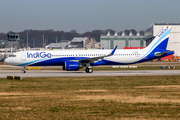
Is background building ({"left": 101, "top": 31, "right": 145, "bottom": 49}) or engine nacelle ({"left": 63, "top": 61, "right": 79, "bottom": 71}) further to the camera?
background building ({"left": 101, "top": 31, "right": 145, "bottom": 49})

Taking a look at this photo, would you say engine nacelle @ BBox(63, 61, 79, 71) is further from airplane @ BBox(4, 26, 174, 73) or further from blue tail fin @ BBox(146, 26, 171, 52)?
blue tail fin @ BBox(146, 26, 171, 52)

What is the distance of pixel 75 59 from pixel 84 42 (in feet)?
436

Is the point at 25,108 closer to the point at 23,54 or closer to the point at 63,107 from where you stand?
the point at 63,107

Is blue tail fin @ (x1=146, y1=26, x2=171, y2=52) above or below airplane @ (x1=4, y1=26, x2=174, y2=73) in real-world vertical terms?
above

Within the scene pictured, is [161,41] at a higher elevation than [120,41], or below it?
below

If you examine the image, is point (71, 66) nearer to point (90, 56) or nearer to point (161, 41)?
point (90, 56)

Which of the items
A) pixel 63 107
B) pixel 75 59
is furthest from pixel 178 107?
pixel 75 59

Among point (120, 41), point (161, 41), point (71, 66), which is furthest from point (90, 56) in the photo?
point (120, 41)

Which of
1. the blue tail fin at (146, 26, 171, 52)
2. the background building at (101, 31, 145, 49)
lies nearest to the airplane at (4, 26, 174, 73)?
the blue tail fin at (146, 26, 171, 52)

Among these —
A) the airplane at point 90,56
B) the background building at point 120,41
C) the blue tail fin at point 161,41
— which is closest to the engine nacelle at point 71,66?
the airplane at point 90,56

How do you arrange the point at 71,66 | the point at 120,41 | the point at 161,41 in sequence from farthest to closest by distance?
1. the point at 120,41
2. the point at 161,41
3. the point at 71,66

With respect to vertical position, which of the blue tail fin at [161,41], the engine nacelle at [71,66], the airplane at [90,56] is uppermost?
the blue tail fin at [161,41]

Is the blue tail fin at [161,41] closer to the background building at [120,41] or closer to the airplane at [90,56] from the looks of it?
the airplane at [90,56]

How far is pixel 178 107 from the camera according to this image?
544 inches
